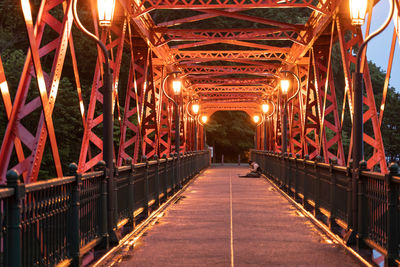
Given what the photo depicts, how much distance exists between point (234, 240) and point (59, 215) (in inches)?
166

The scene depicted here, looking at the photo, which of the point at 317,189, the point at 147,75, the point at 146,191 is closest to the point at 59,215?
the point at 146,191

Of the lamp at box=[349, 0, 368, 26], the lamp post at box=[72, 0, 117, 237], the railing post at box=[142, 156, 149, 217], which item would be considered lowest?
the railing post at box=[142, 156, 149, 217]

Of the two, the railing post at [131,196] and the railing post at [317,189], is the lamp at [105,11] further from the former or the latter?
the railing post at [317,189]

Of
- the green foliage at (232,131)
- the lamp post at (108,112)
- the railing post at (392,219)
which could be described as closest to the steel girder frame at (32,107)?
the lamp post at (108,112)

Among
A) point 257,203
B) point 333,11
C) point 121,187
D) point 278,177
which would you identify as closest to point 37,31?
point 121,187

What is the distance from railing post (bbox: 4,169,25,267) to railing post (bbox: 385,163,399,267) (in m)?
4.56

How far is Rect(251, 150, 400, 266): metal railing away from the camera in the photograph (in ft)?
25.9

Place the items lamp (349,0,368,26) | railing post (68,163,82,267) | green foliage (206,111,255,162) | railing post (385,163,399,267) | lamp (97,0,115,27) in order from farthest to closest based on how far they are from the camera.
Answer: green foliage (206,111,255,162) < lamp (97,0,115,27) < lamp (349,0,368,26) < railing post (68,163,82,267) < railing post (385,163,399,267)

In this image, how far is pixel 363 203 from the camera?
31.9ft

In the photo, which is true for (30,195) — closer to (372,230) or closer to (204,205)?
(372,230)

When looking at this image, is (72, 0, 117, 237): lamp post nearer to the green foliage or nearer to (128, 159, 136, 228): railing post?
(128, 159, 136, 228): railing post

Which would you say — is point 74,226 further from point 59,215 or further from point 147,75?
point 147,75

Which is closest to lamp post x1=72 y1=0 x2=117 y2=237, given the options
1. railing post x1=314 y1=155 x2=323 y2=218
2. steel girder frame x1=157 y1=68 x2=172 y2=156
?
railing post x1=314 y1=155 x2=323 y2=218

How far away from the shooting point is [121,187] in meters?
11.8
